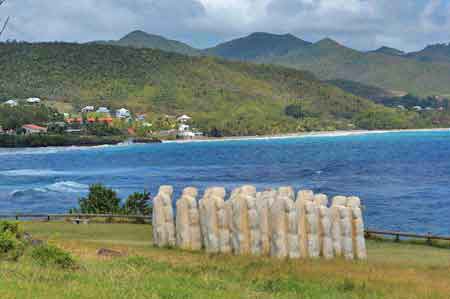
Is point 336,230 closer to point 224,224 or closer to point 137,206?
point 224,224

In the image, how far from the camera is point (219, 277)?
15.3m

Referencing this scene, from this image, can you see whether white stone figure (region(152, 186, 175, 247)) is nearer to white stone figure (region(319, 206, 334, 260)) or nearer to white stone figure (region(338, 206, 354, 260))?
white stone figure (region(319, 206, 334, 260))

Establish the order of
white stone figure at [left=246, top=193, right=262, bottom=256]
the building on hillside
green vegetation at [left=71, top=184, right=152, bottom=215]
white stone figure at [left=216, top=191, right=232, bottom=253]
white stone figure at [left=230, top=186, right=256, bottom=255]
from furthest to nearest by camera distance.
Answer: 1. the building on hillside
2. green vegetation at [left=71, top=184, right=152, bottom=215]
3. white stone figure at [left=216, top=191, right=232, bottom=253]
4. white stone figure at [left=230, top=186, right=256, bottom=255]
5. white stone figure at [left=246, top=193, right=262, bottom=256]

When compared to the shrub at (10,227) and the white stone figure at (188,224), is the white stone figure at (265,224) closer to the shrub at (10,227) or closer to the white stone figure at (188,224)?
the white stone figure at (188,224)

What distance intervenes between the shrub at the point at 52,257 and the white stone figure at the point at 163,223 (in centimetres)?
637

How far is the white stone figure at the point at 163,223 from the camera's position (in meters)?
22.8

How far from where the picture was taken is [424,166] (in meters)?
108

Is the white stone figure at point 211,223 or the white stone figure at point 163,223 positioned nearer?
the white stone figure at point 211,223

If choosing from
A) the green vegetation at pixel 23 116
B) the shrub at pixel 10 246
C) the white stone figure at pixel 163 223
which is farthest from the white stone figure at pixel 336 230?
the green vegetation at pixel 23 116

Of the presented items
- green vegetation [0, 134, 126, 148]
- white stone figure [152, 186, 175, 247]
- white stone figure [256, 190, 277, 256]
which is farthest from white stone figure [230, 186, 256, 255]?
green vegetation [0, 134, 126, 148]

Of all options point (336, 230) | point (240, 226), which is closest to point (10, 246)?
point (240, 226)

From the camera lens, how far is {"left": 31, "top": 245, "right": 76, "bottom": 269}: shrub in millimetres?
15844

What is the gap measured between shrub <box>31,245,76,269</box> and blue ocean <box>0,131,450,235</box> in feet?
115

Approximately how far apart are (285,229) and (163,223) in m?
4.37
